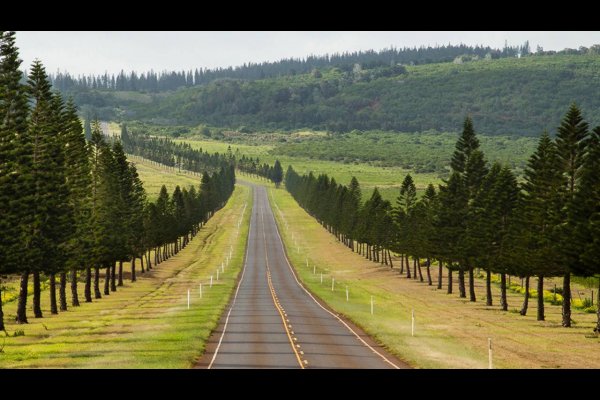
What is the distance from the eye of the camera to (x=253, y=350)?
38.0 metres

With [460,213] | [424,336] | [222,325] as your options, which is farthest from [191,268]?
[424,336]

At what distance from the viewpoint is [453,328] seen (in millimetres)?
52594

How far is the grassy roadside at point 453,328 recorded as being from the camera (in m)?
37.1

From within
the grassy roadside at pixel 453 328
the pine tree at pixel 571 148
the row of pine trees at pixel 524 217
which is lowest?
the grassy roadside at pixel 453 328

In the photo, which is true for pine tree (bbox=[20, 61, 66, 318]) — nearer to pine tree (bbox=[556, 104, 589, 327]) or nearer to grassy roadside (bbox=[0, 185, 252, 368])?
grassy roadside (bbox=[0, 185, 252, 368])

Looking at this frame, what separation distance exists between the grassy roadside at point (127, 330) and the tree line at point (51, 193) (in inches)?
121

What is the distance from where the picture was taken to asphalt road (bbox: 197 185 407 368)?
34.1 m

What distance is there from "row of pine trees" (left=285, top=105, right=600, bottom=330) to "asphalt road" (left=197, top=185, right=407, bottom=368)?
16.2 meters

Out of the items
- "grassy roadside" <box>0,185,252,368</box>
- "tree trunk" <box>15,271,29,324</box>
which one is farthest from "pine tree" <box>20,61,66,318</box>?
"grassy roadside" <box>0,185,252,368</box>

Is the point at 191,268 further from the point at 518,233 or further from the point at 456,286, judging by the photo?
the point at 518,233

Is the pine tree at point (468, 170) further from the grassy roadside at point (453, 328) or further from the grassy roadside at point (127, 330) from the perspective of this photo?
the grassy roadside at point (127, 330)

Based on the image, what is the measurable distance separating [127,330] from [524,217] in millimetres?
35277

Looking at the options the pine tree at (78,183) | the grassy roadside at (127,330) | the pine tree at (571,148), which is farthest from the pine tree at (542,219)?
the pine tree at (78,183)
